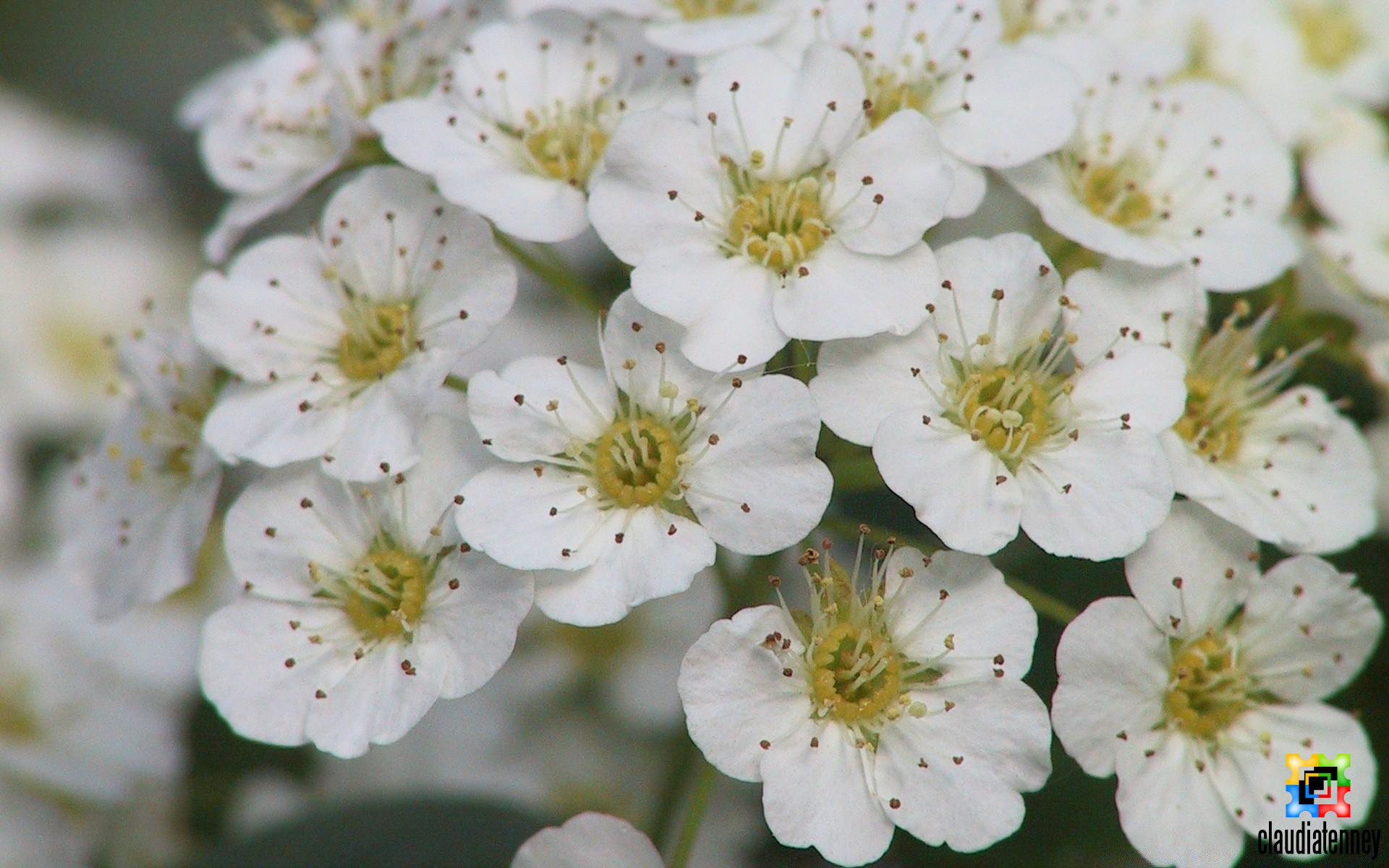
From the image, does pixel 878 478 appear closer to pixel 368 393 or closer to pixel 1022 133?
pixel 1022 133

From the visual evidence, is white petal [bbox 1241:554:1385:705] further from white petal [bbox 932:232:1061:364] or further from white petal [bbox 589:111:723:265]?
white petal [bbox 589:111:723:265]

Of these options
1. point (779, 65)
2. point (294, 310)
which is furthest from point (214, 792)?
point (779, 65)

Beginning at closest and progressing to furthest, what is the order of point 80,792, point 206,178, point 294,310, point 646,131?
point 646,131 < point 294,310 < point 80,792 < point 206,178

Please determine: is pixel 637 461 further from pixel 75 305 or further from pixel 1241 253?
pixel 75 305

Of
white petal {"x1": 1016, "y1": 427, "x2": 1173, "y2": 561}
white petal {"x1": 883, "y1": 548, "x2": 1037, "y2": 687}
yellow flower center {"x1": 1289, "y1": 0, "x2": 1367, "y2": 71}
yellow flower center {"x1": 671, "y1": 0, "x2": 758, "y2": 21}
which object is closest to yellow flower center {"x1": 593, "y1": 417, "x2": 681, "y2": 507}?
white petal {"x1": 883, "y1": 548, "x2": 1037, "y2": 687}

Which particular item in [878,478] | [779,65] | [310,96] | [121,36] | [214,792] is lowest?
[214,792]

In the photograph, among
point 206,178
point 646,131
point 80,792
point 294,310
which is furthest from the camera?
point 206,178

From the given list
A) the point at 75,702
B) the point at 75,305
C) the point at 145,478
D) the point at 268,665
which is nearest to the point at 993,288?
the point at 268,665

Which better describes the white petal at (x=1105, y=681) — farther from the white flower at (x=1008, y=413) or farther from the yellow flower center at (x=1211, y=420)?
the yellow flower center at (x=1211, y=420)
